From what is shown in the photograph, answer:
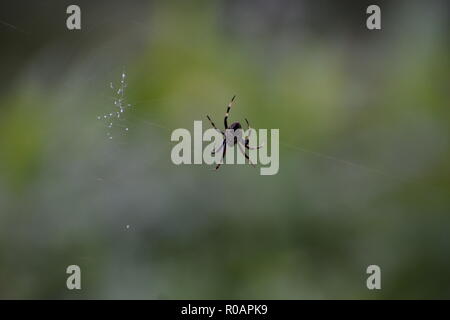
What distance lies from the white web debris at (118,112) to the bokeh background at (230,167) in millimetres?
69

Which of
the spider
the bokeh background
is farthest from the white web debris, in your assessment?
the spider

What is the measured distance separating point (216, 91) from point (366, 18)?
186 centimetres

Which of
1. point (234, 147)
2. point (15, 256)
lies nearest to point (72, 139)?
point (15, 256)

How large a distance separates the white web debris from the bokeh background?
0.23ft

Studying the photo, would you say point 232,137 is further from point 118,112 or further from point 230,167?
Result: point 118,112

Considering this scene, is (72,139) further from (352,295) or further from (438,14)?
(438,14)

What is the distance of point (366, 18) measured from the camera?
6219 mm

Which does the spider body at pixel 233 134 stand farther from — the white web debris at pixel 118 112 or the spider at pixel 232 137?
the white web debris at pixel 118 112

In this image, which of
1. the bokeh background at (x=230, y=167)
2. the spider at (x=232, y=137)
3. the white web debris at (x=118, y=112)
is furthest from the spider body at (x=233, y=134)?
the white web debris at (x=118, y=112)

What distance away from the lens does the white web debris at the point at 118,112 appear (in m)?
5.98

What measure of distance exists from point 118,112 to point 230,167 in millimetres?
1346

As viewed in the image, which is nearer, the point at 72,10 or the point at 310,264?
the point at 310,264

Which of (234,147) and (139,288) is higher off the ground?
(234,147)

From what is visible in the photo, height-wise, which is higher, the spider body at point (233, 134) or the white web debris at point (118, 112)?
the white web debris at point (118, 112)
